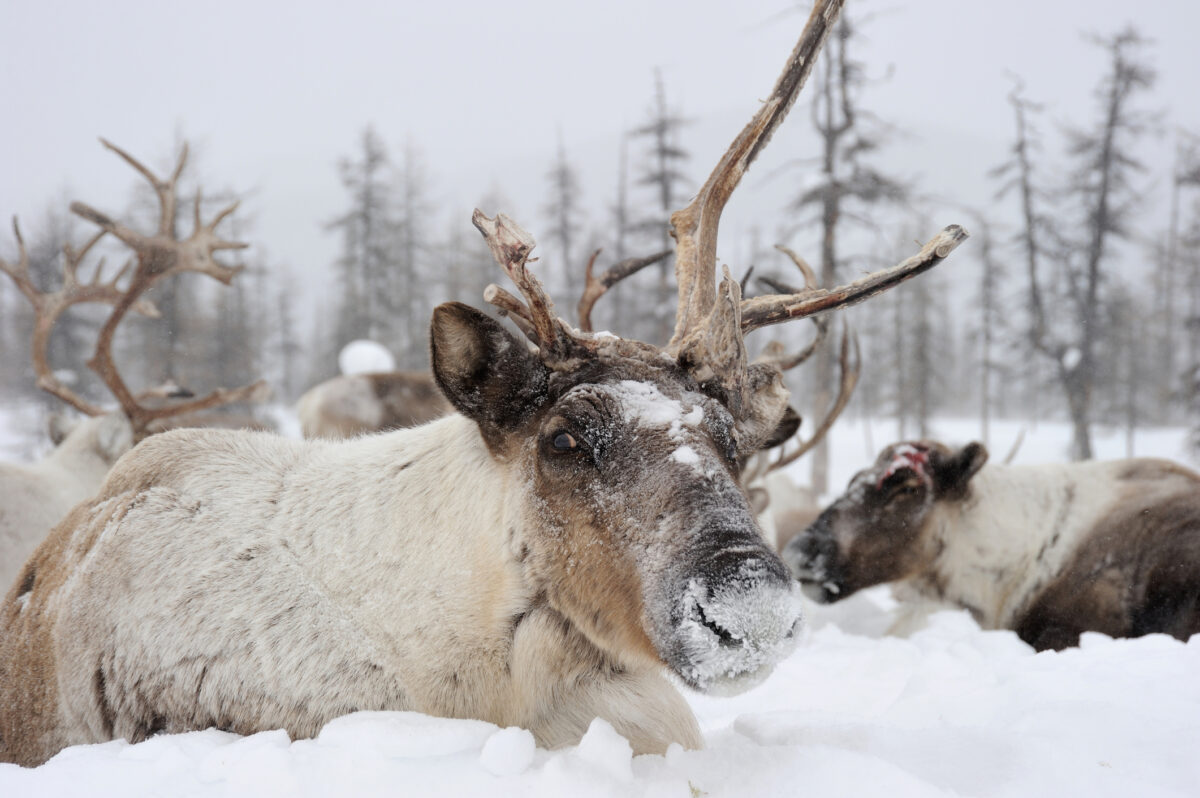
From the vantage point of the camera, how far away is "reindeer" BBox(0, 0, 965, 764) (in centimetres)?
226

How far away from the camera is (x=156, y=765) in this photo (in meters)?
1.96

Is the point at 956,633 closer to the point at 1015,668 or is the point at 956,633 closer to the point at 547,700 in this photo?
the point at 1015,668

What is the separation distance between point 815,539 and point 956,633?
1.12 meters

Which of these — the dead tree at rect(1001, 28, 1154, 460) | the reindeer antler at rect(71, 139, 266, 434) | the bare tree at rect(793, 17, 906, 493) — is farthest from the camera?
the dead tree at rect(1001, 28, 1154, 460)

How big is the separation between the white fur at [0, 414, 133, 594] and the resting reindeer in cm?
592

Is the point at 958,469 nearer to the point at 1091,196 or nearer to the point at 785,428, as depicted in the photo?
the point at 785,428

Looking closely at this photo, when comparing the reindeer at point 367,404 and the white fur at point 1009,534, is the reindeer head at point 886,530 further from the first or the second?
the reindeer at point 367,404

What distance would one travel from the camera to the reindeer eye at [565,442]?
2320 millimetres

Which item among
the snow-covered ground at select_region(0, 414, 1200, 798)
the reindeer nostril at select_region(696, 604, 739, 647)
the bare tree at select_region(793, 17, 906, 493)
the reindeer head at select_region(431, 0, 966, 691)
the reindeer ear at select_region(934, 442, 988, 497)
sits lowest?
the snow-covered ground at select_region(0, 414, 1200, 798)

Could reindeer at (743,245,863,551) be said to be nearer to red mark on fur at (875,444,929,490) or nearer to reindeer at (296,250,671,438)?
red mark on fur at (875,444,929,490)

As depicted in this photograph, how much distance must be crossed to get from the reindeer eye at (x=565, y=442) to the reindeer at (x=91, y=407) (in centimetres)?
544

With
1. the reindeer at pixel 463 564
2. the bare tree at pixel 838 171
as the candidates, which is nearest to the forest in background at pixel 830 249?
the bare tree at pixel 838 171

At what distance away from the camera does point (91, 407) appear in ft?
24.0

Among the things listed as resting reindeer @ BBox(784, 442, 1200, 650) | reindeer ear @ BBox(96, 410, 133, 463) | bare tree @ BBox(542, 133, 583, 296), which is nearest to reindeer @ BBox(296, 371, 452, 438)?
reindeer ear @ BBox(96, 410, 133, 463)
